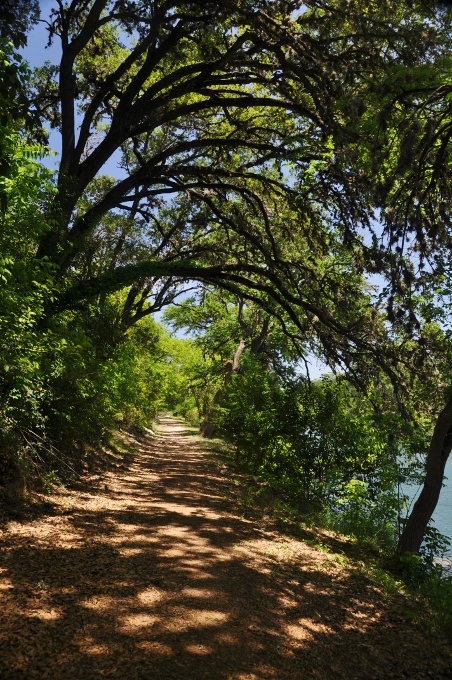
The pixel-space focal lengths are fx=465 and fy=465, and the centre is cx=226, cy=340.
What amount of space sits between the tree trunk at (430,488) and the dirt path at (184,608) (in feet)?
7.61

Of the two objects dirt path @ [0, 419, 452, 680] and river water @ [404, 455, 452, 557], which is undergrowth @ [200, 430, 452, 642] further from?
river water @ [404, 455, 452, 557]

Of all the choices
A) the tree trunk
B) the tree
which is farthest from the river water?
the tree

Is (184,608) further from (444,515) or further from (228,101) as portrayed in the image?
(444,515)

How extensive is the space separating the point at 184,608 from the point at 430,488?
6.20 metres

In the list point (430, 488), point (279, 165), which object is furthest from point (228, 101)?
point (430, 488)

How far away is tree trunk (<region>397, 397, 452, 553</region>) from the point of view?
854 centimetres

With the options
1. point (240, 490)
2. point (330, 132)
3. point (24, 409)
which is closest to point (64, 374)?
point (24, 409)

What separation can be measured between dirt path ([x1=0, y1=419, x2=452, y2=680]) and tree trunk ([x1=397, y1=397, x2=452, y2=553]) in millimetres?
2318

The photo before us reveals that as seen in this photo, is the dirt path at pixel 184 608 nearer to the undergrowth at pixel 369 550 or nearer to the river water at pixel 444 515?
the undergrowth at pixel 369 550

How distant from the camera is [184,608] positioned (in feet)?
13.7

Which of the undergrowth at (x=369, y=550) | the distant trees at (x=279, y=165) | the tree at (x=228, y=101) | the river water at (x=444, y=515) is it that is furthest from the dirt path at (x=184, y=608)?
the river water at (x=444, y=515)

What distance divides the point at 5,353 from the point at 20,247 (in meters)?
1.56

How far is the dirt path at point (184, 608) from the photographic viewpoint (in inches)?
132

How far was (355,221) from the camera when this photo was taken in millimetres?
8047
